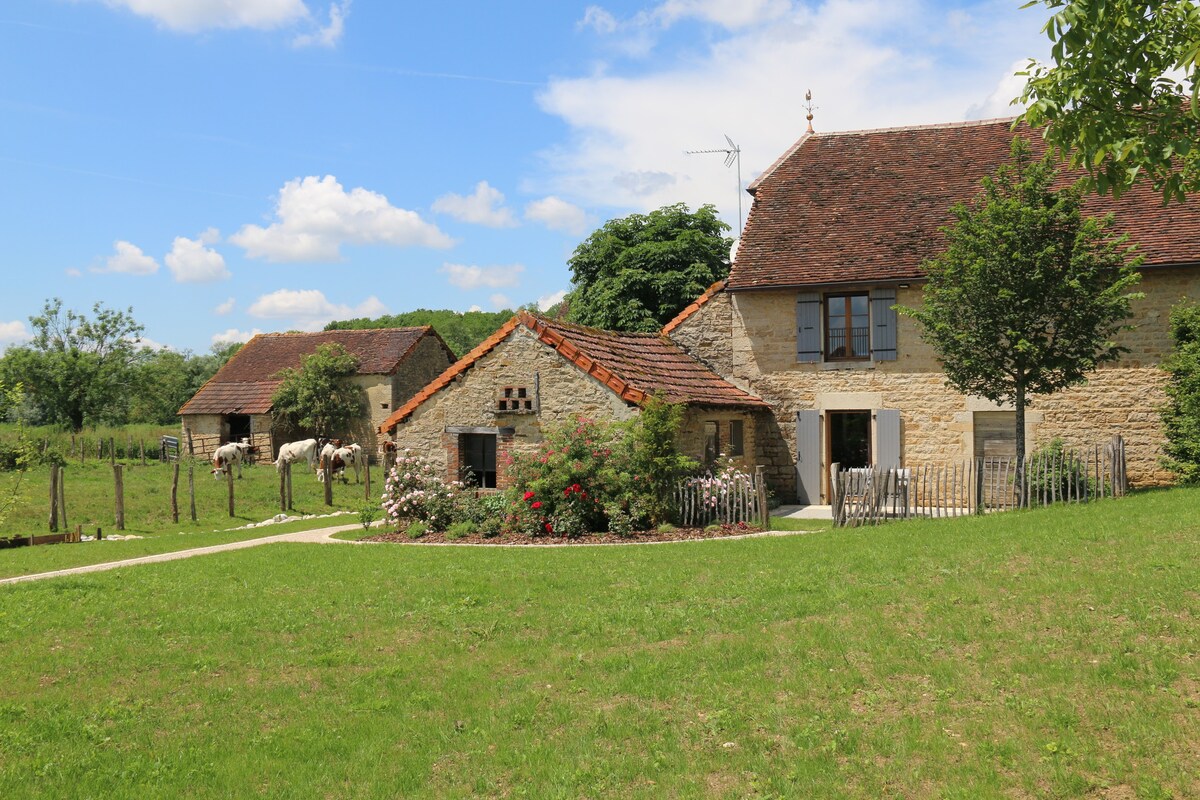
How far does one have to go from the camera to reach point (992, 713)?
659 cm

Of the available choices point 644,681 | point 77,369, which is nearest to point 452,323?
point 77,369

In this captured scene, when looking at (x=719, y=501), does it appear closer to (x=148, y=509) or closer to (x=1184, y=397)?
(x=1184, y=397)

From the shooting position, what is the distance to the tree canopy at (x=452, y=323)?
8962cm

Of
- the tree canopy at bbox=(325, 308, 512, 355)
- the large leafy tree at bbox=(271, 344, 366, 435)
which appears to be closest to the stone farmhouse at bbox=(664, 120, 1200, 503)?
the large leafy tree at bbox=(271, 344, 366, 435)

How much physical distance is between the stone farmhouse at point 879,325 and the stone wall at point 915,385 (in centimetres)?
3

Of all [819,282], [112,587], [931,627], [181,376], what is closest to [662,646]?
[931,627]

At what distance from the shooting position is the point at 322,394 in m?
42.6

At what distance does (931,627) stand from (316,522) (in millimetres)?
17252

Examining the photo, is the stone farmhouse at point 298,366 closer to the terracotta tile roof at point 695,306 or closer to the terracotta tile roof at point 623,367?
the terracotta tile roof at point 695,306

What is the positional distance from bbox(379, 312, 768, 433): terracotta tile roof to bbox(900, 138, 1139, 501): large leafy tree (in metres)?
4.88

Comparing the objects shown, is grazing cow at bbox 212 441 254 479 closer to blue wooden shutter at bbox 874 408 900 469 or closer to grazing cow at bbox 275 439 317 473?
grazing cow at bbox 275 439 317 473

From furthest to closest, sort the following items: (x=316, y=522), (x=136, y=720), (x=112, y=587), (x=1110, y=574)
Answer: (x=316, y=522) → (x=112, y=587) → (x=1110, y=574) → (x=136, y=720)

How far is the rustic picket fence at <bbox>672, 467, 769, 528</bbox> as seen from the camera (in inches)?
707

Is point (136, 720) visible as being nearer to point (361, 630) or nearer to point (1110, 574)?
point (361, 630)
